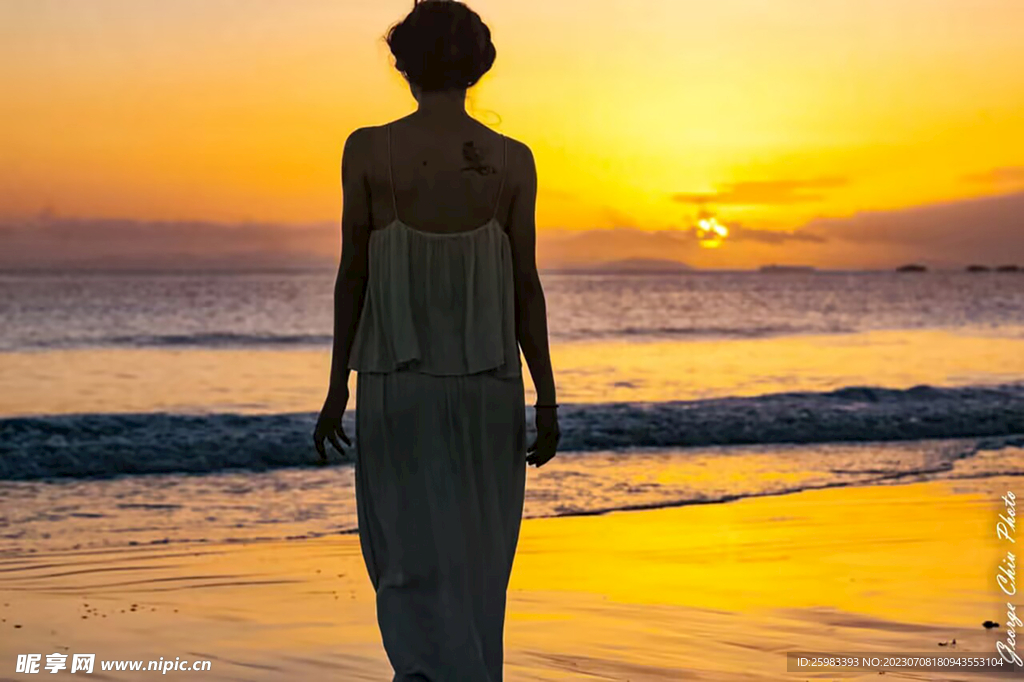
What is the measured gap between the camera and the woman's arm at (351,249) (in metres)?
3.20

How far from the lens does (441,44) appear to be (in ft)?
10.5

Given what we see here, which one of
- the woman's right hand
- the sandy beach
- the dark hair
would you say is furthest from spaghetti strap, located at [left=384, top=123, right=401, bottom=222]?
the sandy beach

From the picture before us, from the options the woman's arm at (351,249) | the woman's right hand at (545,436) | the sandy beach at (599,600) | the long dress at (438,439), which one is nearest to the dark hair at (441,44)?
the woman's arm at (351,249)

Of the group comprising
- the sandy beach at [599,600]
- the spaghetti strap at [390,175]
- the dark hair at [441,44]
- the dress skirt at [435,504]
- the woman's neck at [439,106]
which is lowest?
the sandy beach at [599,600]

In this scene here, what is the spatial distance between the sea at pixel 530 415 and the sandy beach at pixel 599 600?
1.00 meters

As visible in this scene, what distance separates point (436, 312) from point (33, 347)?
26796 mm

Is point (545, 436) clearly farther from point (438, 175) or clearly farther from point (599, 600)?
point (599, 600)

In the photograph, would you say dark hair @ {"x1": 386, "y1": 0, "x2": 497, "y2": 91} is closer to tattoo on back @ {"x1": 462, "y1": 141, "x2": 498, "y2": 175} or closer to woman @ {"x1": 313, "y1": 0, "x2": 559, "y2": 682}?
woman @ {"x1": 313, "y1": 0, "x2": 559, "y2": 682}

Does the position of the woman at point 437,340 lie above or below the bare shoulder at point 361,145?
below

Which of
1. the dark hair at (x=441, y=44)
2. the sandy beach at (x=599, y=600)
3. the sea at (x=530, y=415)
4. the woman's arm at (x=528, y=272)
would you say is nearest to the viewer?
the dark hair at (x=441, y=44)

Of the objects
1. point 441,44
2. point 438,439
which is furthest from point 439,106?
point 438,439

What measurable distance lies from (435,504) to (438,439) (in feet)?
0.55

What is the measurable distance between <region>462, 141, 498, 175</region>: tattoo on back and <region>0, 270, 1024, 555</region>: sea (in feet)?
17.4

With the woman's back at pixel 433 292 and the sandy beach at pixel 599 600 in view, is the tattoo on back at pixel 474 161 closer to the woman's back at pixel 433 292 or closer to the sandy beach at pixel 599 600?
the woman's back at pixel 433 292
